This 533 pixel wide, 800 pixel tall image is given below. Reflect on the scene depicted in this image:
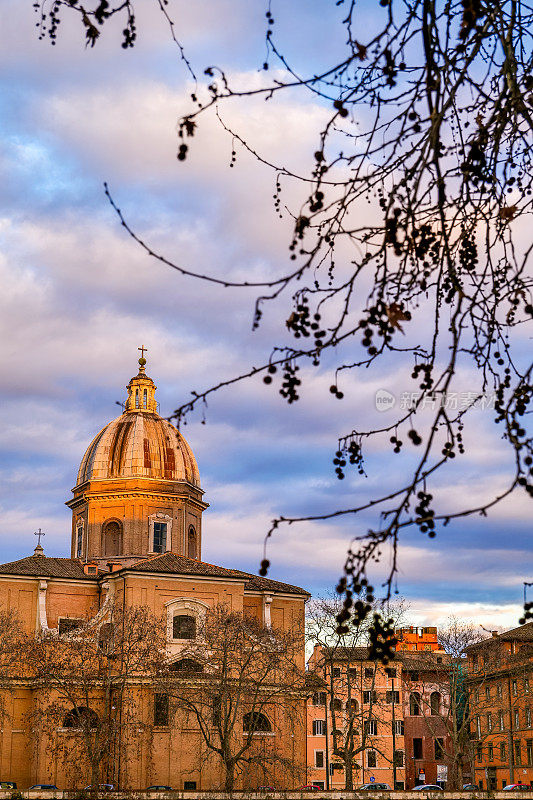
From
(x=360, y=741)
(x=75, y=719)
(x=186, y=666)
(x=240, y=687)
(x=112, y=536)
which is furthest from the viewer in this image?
(x=360, y=741)

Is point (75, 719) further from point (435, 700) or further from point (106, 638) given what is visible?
point (435, 700)

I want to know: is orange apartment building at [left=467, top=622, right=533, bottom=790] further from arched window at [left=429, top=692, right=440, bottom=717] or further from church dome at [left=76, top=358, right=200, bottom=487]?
church dome at [left=76, top=358, right=200, bottom=487]

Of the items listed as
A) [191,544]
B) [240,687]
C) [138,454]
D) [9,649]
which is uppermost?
[138,454]

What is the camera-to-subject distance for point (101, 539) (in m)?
63.2

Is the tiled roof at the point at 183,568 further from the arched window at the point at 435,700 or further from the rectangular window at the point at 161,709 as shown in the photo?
the arched window at the point at 435,700

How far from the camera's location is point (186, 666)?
177ft

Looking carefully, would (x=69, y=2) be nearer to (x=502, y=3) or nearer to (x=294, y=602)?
(x=502, y=3)

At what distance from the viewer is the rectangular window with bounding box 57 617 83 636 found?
191 feet

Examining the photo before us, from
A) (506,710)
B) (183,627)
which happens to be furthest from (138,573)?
(506,710)

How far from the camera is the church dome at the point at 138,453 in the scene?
63781 millimetres

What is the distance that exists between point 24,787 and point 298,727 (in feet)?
46.9

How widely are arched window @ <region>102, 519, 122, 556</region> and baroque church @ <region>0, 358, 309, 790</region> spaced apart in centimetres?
6

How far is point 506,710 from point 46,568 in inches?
1108

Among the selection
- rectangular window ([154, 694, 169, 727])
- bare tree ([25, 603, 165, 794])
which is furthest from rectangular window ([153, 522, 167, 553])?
rectangular window ([154, 694, 169, 727])
